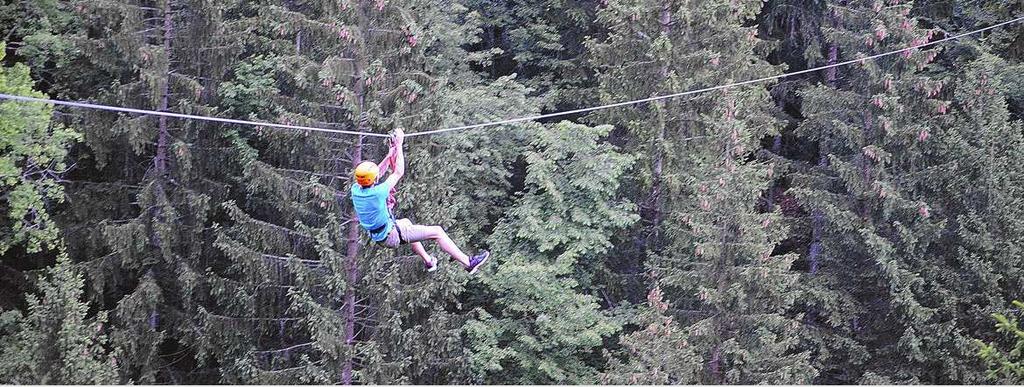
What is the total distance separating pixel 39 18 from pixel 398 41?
5820mm

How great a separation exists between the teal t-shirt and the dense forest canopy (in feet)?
17.1

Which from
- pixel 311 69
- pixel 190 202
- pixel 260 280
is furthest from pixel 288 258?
pixel 311 69

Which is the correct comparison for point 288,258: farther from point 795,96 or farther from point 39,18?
point 795,96

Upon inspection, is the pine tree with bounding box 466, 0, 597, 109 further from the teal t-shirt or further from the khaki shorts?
the teal t-shirt

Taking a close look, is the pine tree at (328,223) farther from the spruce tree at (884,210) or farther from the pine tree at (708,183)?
the spruce tree at (884,210)

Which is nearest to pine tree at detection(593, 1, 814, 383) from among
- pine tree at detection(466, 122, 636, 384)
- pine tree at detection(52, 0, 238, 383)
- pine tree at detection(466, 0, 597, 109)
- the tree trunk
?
the tree trunk

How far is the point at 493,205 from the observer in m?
15.8

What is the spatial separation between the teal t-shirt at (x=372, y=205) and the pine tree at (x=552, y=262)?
622 cm

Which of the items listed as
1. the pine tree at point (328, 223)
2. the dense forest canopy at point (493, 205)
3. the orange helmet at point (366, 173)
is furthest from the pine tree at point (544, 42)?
the orange helmet at point (366, 173)

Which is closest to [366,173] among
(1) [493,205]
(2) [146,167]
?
(1) [493,205]

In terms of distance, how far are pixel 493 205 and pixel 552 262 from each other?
5.03 ft

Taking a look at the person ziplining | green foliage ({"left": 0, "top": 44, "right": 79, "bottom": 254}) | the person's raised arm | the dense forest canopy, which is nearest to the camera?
the person ziplining

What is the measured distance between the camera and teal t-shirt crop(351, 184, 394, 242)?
313 inches

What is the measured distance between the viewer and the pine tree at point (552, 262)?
14.4m
